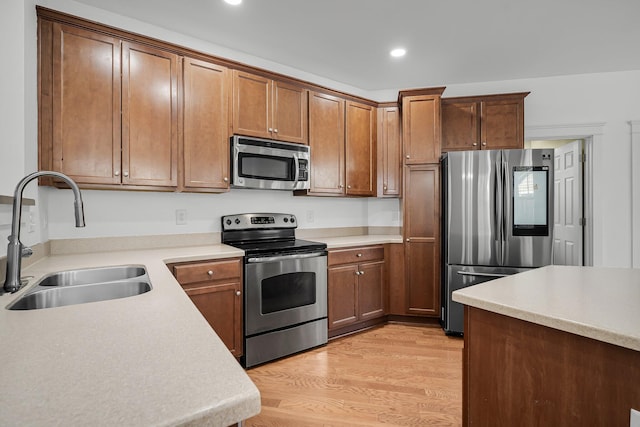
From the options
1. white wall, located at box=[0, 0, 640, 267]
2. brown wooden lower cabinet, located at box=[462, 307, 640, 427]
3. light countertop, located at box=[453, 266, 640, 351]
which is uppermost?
white wall, located at box=[0, 0, 640, 267]

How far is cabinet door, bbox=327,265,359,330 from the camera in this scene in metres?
2.94

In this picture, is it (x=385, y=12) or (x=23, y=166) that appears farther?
(x=385, y=12)

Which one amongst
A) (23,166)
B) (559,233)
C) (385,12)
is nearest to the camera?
(23,166)

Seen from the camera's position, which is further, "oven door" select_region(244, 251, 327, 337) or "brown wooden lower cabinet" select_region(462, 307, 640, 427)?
"oven door" select_region(244, 251, 327, 337)

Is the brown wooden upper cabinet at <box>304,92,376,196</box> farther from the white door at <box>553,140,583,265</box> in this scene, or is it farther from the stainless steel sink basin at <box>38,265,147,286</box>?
the white door at <box>553,140,583,265</box>

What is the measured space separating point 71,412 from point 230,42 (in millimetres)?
2943

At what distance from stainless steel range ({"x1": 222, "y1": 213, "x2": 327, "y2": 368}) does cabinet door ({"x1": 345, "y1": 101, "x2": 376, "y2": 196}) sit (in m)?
0.95

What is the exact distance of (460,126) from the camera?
3432 millimetres

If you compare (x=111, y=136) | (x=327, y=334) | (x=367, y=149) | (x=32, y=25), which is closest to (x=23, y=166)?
(x=111, y=136)

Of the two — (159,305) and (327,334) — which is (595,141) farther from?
(159,305)

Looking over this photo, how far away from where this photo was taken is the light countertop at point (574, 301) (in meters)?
0.83

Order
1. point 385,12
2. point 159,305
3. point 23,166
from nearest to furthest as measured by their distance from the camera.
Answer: point 159,305 → point 23,166 → point 385,12

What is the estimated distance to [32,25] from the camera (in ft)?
6.16

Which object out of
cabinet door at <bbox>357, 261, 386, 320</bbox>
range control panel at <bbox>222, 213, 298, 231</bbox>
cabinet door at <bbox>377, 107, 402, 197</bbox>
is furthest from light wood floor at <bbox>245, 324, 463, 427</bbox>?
cabinet door at <bbox>377, 107, 402, 197</bbox>
